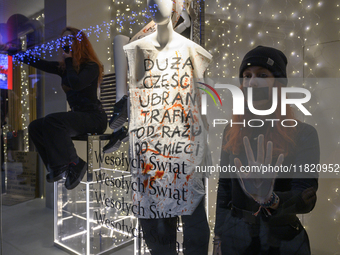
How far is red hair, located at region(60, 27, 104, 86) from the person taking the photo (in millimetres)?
1312

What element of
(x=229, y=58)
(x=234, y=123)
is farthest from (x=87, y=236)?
(x=229, y=58)

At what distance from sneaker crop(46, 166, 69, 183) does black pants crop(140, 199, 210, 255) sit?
56 centimetres

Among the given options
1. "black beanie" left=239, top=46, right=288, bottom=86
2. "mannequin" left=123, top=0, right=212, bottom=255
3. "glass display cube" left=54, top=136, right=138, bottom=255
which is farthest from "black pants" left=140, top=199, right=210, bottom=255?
"black beanie" left=239, top=46, right=288, bottom=86

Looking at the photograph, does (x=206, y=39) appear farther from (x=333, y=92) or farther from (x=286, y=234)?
(x=286, y=234)

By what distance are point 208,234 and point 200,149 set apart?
459mm

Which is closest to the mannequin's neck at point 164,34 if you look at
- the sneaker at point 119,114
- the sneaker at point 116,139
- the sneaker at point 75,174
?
the sneaker at point 119,114

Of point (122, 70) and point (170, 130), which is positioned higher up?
point (122, 70)

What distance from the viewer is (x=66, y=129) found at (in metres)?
1.30

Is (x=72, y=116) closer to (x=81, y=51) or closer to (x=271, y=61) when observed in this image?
(x=81, y=51)

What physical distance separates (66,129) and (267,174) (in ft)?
3.61

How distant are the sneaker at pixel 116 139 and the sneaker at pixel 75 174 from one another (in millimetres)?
165

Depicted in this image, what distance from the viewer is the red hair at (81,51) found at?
1.31m

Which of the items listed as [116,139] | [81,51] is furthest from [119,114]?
[81,51]

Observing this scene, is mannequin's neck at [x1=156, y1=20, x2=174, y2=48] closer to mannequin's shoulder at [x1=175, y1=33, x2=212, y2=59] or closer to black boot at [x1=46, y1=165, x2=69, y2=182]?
mannequin's shoulder at [x1=175, y1=33, x2=212, y2=59]
